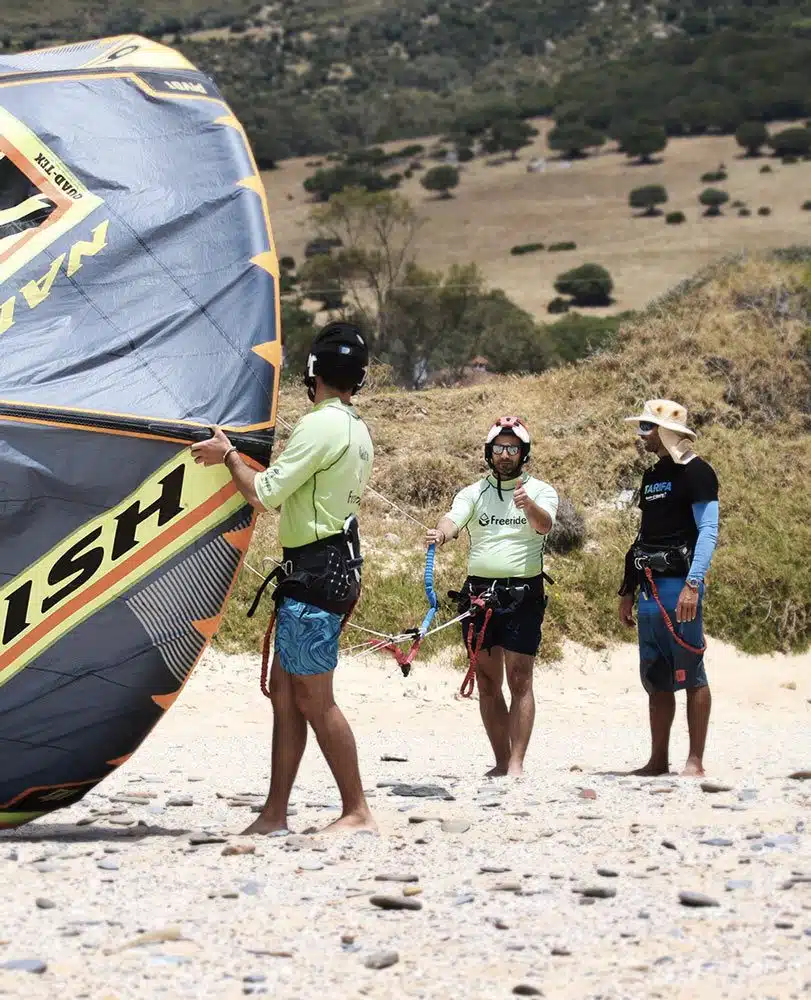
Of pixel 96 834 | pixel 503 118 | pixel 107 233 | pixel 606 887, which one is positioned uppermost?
pixel 107 233

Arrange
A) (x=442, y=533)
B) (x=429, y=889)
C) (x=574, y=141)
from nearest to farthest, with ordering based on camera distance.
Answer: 1. (x=429, y=889)
2. (x=442, y=533)
3. (x=574, y=141)

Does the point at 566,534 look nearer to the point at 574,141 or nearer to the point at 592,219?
the point at 592,219

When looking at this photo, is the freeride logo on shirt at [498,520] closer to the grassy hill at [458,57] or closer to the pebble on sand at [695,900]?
the pebble on sand at [695,900]

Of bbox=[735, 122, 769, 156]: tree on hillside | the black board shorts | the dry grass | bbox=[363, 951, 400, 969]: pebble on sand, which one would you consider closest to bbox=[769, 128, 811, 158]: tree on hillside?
bbox=[735, 122, 769, 156]: tree on hillside

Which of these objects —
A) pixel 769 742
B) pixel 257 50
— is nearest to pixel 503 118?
pixel 257 50

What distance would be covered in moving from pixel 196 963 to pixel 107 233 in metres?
3.15

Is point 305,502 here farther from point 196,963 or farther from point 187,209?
point 196,963

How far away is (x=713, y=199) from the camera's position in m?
82.1

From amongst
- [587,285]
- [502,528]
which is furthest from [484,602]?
[587,285]

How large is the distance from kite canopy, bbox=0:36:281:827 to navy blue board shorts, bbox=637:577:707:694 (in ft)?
8.07

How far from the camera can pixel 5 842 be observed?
6516 mm

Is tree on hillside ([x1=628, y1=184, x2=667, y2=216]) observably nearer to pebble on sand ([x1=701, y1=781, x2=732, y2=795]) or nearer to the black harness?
pebble on sand ([x1=701, y1=781, x2=732, y2=795])

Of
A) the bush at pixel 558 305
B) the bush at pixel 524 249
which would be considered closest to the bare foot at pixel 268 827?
the bush at pixel 558 305

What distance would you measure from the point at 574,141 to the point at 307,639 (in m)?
96.2
